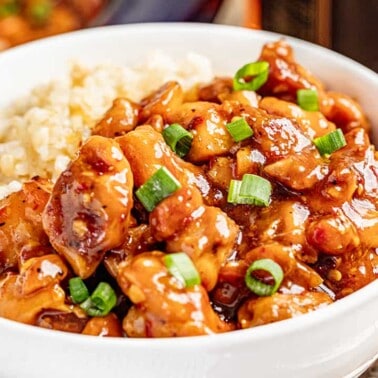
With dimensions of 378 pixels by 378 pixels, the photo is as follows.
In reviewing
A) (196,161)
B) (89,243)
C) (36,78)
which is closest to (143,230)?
(89,243)

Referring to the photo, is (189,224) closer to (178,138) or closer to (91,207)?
(91,207)

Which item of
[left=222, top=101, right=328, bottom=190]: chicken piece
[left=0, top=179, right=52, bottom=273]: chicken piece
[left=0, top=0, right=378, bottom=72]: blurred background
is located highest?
[left=222, top=101, right=328, bottom=190]: chicken piece

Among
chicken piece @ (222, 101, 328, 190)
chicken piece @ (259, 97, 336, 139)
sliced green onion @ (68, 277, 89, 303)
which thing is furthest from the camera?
chicken piece @ (259, 97, 336, 139)

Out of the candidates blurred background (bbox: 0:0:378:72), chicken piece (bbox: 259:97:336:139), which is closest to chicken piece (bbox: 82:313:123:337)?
chicken piece (bbox: 259:97:336:139)

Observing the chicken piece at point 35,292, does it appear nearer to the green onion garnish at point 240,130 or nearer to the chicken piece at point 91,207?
the chicken piece at point 91,207

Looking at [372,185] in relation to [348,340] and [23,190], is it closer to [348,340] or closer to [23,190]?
A: [348,340]

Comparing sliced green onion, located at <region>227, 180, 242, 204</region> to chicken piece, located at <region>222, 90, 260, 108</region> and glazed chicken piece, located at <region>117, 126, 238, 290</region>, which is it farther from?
chicken piece, located at <region>222, 90, 260, 108</region>

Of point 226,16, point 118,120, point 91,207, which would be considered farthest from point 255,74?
point 226,16
